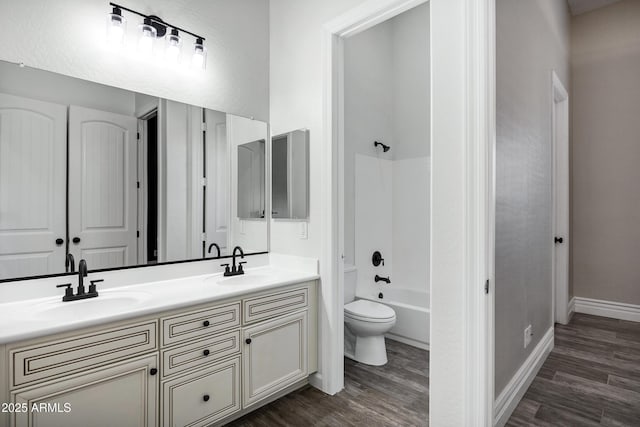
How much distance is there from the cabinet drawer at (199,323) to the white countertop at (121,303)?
A: 60 mm

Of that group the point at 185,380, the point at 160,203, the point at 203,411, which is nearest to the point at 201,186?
the point at 160,203

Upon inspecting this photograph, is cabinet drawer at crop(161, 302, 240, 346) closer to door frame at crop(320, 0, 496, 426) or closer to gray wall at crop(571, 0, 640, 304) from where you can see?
door frame at crop(320, 0, 496, 426)

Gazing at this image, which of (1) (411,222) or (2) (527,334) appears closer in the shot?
(2) (527,334)

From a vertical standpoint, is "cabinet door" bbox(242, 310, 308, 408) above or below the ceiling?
below

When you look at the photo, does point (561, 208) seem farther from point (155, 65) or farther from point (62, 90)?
point (62, 90)

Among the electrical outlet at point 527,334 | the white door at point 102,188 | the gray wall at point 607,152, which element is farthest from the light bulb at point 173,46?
the gray wall at point 607,152

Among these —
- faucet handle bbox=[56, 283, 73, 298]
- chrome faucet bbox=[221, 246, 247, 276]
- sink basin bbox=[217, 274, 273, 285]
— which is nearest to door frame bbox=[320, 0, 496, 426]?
sink basin bbox=[217, 274, 273, 285]

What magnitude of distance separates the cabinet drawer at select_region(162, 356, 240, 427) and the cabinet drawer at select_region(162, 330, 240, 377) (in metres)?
Result: 0.05

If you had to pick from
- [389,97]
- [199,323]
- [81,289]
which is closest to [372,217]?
[389,97]

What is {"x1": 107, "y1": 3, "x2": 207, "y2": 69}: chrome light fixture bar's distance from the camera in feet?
6.03

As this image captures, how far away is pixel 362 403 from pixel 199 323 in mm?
1141

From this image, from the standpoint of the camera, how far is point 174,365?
1.61 metres

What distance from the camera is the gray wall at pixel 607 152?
3.55 metres

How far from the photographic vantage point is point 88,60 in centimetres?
181
